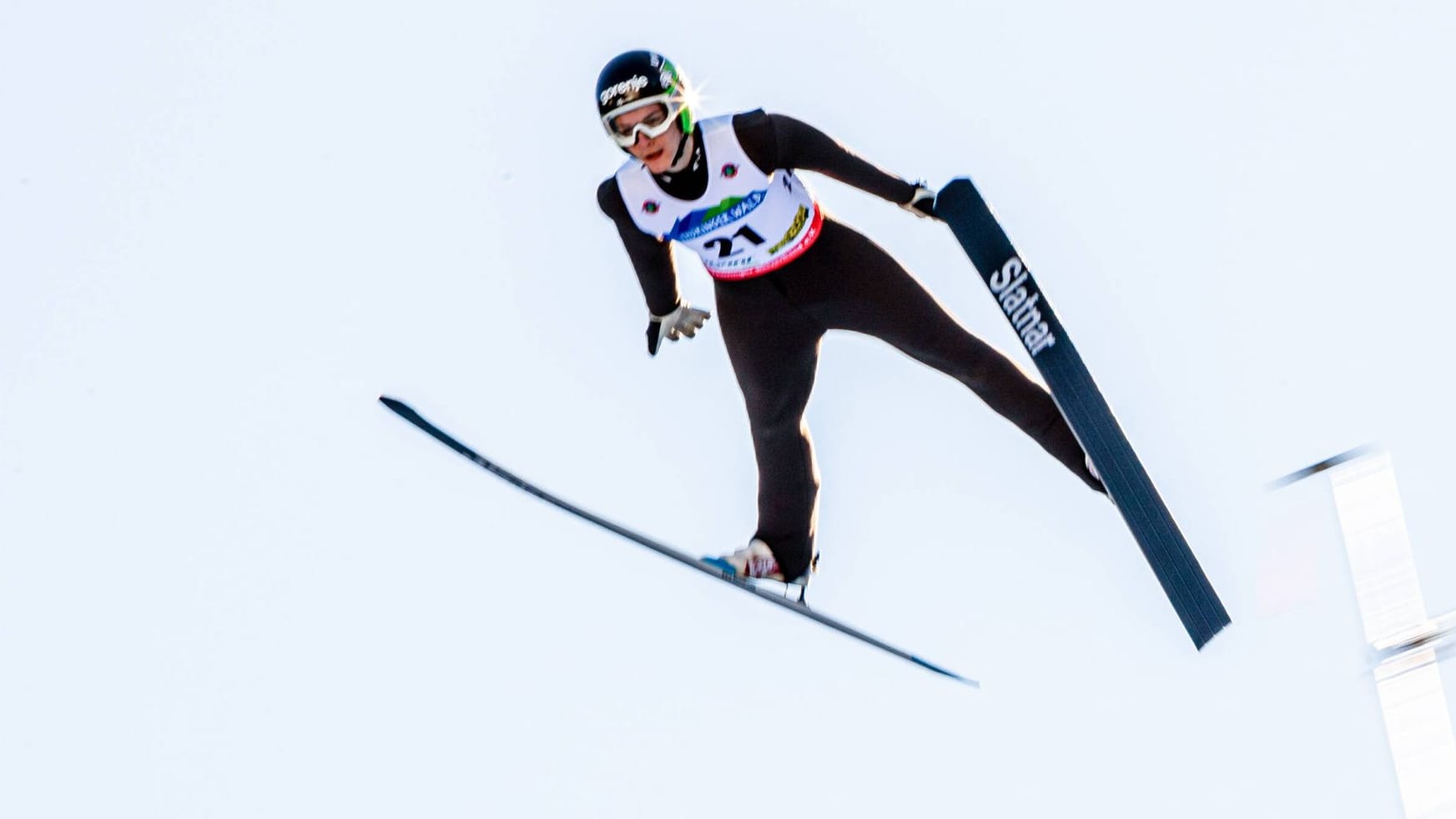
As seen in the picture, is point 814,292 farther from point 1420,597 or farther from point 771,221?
point 1420,597

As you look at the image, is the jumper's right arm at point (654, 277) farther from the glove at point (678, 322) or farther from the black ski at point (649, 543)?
the black ski at point (649, 543)

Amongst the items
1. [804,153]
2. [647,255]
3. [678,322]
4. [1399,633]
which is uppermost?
[804,153]

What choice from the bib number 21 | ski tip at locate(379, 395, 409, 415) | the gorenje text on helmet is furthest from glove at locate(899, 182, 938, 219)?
ski tip at locate(379, 395, 409, 415)

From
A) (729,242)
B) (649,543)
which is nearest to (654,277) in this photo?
(729,242)

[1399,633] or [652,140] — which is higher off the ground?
[652,140]

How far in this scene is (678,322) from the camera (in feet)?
17.5

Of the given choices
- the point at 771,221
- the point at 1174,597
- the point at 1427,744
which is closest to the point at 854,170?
the point at 771,221

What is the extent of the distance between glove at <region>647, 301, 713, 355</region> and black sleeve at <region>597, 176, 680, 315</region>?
2cm

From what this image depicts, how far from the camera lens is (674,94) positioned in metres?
4.84

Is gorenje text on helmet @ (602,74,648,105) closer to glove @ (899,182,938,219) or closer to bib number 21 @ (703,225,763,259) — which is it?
bib number 21 @ (703,225,763,259)

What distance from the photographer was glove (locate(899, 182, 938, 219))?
5.02 m

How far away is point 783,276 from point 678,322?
37 centimetres

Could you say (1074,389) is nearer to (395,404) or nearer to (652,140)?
(652,140)

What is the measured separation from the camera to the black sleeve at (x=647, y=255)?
5.14 m
